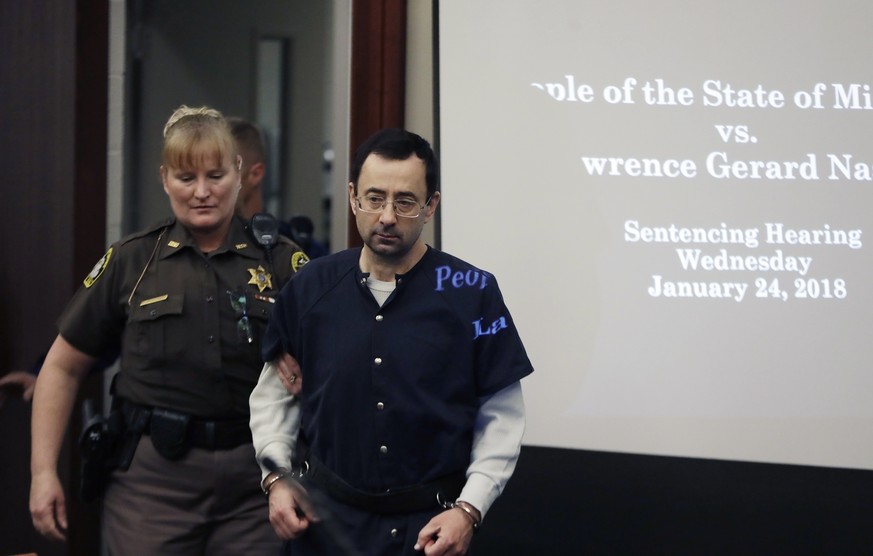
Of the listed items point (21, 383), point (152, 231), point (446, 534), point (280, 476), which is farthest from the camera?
point (21, 383)

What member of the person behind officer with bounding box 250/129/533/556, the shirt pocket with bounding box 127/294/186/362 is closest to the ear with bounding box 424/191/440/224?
the person behind officer with bounding box 250/129/533/556

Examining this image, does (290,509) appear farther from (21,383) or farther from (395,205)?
(21,383)

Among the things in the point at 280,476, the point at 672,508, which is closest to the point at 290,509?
the point at 280,476

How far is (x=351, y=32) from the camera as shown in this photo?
3031mm

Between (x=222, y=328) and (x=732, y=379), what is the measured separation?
1.46 meters

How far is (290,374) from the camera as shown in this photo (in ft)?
6.09

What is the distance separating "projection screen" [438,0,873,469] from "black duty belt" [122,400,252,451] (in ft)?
3.29

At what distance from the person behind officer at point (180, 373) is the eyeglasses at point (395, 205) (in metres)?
0.43

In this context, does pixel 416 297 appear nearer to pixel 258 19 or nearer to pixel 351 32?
pixel 351 32

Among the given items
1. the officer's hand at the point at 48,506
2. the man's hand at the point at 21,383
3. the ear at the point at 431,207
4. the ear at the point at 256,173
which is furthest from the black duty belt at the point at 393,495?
the ear at the point at 256,173

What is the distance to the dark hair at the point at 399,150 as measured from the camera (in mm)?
1773

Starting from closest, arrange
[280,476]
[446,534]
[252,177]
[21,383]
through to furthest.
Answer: [446,534], [280,476], [21,383], [252,177]

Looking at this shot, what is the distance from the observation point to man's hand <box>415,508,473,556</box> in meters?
1.65

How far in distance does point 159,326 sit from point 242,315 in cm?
16
